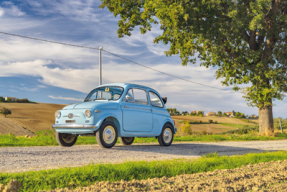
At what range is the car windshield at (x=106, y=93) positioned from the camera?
28.7 ft

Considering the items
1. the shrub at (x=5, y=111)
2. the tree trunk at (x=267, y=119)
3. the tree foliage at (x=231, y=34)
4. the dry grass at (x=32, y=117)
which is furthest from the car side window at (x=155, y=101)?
the shrub at (x=5, y=111)

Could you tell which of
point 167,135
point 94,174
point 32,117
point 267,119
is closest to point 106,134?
point 167,135

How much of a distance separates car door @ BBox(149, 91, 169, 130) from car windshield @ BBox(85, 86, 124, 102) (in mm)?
1496

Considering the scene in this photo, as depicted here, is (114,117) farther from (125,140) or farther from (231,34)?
(231,34)

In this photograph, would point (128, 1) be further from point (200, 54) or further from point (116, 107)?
point (116, 107)

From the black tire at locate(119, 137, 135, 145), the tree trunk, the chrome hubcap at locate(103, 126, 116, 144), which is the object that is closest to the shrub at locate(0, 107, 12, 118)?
the black tire at locate(119, 137, 135, 145)

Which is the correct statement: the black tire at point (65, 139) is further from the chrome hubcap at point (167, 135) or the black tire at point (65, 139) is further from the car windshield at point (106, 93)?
the chrome hubcap at point (167, 135)

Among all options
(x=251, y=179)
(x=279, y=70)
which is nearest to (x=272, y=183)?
(x=251, y=179)

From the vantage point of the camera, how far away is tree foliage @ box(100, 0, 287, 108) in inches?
634

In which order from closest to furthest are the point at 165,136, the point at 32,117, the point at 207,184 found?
the point at 207,184, the point at 165,136, the point at 32,117

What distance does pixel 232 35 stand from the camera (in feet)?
59.2

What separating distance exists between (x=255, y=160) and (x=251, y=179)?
114 inches

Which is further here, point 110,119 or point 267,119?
point 267,119

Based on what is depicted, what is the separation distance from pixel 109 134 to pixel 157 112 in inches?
98.8
